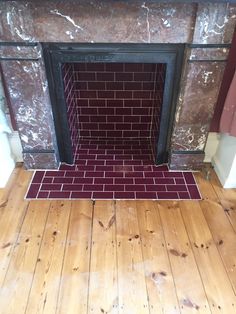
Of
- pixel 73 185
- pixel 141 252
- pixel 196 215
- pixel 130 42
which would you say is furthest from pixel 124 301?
pixel 130 42

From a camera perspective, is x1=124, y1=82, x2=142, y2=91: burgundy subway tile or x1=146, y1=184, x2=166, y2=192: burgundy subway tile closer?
x1=146, y1=184, x2=166, y2=192: burgundy subway tile

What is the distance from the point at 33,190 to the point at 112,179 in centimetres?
53

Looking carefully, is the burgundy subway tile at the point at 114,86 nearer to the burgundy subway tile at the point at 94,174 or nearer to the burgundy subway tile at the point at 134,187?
the burgundy subway tile at the point at 94,174

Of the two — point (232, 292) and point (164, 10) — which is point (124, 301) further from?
point (164, 10)

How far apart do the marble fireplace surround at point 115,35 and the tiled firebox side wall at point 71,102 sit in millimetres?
164

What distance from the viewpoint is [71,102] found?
1977 millimetres

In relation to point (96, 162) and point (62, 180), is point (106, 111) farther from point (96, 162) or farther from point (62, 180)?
point (62, 180)

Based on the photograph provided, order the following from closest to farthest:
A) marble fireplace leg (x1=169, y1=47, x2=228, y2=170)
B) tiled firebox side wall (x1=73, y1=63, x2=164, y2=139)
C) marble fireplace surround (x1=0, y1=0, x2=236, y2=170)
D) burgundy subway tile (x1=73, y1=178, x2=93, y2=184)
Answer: marble fireplace surround (x1=0, y1=0, x2=236, y2=170)
marble fireplace leg (x1=169, y1=47, x2=228, y2=170)
burgundy subway tile (x1=73, y1=178, x2=93, y2=184)
tiled firebox side wall (x1=73, y1=63, x2=164, y2=139)

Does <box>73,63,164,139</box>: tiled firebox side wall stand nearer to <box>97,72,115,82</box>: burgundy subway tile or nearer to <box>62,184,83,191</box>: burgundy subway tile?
Answer: <box>97,72,115,82</box>: burgundy subway tile

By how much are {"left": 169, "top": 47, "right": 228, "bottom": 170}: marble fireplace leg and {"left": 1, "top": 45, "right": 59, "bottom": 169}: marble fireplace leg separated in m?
0.84

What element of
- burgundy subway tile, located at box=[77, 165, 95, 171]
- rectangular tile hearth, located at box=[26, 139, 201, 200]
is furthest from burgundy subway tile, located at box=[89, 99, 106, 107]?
burgundy subway tile, located at box=[77, 165, 95, 171]

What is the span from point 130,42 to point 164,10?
0.77ft

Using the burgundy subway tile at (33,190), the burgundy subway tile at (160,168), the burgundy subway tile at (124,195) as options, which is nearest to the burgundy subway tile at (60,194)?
the burgundy subway tile at (33,190)

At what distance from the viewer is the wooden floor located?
1231 millimetres
